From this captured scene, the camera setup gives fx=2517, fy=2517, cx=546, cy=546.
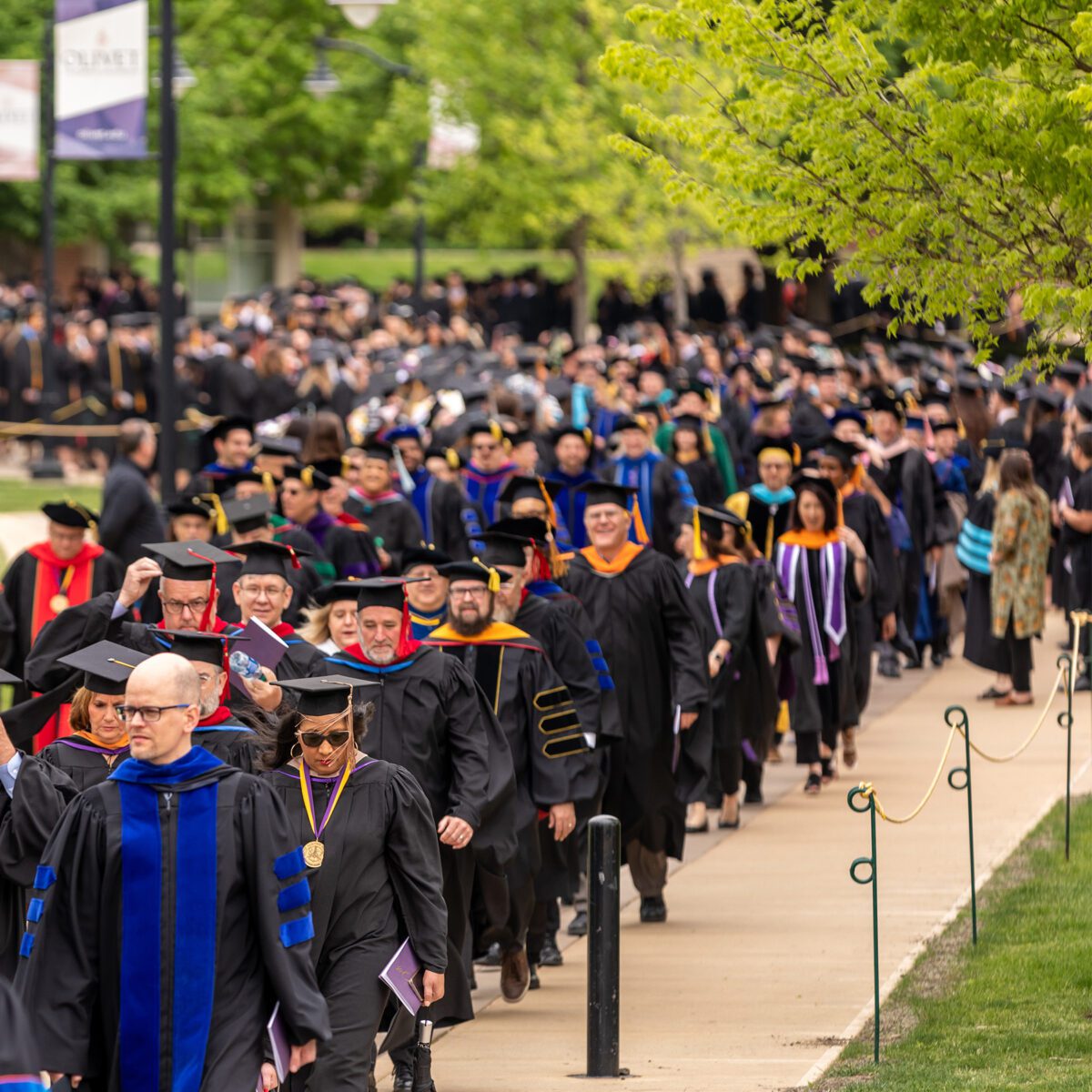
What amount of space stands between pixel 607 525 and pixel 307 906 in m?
5.37

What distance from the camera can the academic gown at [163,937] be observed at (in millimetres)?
6645

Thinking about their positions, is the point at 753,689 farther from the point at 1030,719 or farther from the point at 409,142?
the point at 409,142

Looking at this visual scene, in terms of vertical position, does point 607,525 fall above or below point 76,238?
below

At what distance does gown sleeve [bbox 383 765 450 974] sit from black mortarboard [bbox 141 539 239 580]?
2128mm

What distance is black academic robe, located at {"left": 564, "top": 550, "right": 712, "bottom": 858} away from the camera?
39.1ft

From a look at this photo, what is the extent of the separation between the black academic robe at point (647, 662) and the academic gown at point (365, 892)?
4.18 metres

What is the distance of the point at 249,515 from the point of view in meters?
12.5

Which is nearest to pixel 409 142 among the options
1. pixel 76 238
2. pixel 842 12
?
pixel 76 238

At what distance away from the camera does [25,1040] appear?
484 centimetres

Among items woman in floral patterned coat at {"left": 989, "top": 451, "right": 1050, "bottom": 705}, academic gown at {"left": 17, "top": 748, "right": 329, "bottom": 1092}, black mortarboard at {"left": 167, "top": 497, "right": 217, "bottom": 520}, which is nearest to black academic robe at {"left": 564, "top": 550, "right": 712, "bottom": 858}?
black mortarboard at {"left": 167, "top": 497, "right": 217, "bottom": 520}

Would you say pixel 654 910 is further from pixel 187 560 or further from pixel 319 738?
pixel 319 738

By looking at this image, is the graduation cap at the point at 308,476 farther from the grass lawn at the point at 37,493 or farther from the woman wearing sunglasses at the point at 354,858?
the grass lawn at the point at 37,493

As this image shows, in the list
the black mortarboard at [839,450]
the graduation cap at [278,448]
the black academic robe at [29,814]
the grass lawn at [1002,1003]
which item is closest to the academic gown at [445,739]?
the grass lawn at [1002,1003]

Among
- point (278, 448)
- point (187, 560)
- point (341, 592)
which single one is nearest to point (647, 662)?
point (341, 592)
